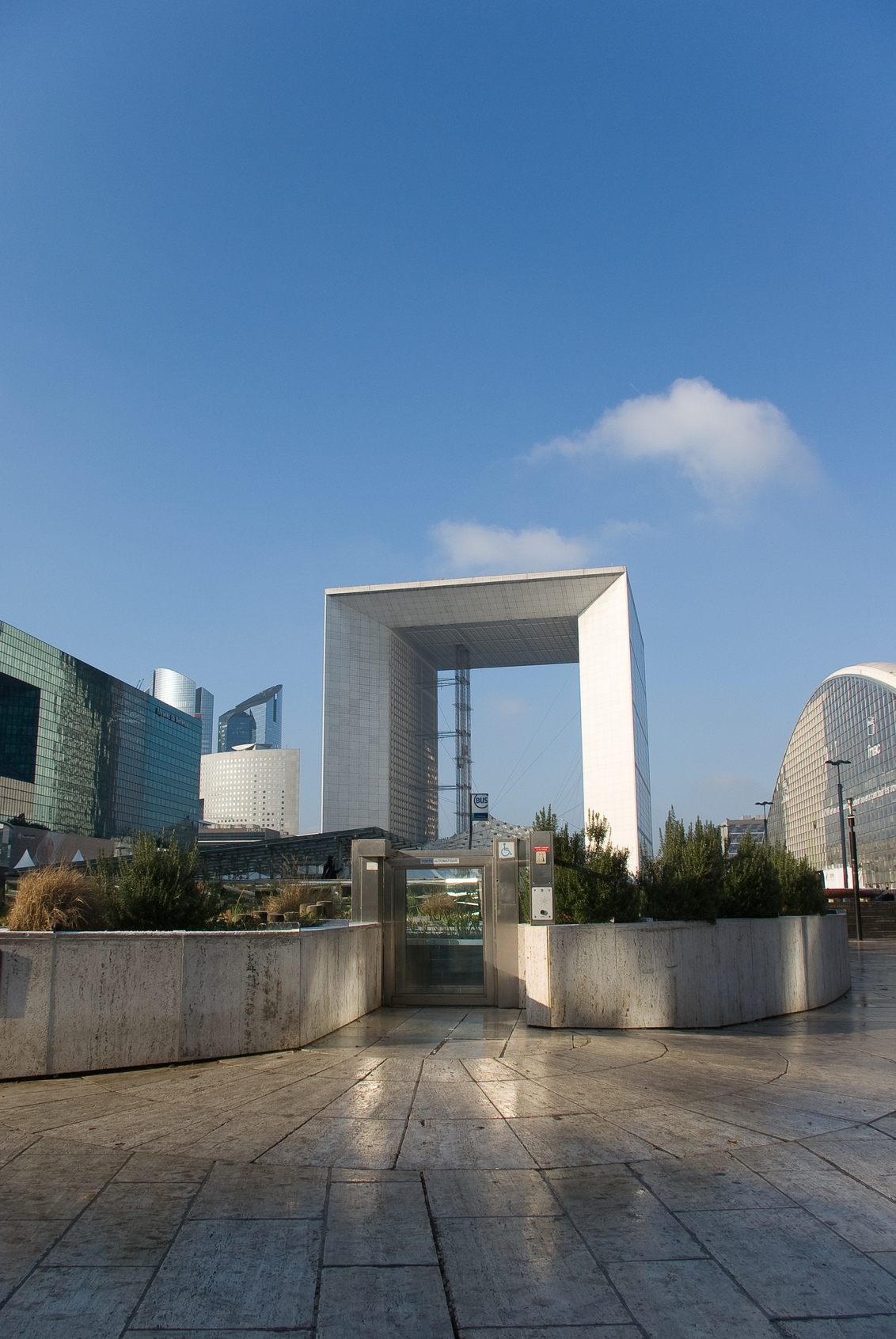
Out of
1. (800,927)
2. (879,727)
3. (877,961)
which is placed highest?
(879,727)

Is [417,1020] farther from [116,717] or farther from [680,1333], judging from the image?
[116,717]

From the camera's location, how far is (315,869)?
75938 millimetres

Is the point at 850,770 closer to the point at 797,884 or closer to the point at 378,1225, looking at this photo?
the point at 797,884

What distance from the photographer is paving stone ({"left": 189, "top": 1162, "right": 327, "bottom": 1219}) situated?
16.0 feet

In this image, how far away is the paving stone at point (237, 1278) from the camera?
150 inches

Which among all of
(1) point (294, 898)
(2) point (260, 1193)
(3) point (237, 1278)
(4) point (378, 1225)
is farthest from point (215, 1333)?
(1) point (294, 898)

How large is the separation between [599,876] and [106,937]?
607 cm

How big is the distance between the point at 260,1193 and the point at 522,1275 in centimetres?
159

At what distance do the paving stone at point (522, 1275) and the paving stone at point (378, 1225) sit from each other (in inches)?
5.1

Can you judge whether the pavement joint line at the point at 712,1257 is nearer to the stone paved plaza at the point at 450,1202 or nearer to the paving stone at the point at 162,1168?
the stone paved plaza at the point at 450,1202

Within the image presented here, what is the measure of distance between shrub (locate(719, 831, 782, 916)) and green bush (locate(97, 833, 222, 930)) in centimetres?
726

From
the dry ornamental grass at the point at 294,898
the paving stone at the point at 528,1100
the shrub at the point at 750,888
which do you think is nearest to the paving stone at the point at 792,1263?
the paving stone at the point at 528,1100

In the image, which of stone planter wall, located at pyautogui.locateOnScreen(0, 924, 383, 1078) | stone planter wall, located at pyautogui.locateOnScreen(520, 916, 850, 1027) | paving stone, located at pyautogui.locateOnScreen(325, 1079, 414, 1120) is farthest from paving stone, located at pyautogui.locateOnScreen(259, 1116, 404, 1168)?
stone planter wall, located at pyautogui.locateOnScreen(520, 916, 850, 1027)

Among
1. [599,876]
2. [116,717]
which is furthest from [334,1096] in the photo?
[116,717]
